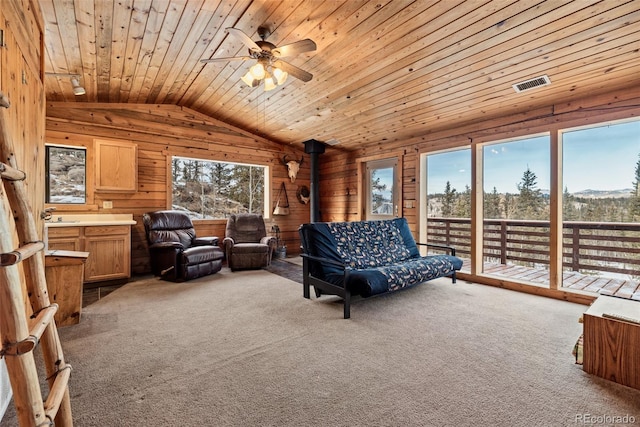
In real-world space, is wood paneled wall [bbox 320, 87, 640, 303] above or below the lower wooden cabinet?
above

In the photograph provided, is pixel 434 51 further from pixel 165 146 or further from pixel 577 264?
pixel 165 146

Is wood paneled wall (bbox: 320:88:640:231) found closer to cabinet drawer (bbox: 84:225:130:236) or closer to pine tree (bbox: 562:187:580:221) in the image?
pine tree (bbox: 562:187:580:221)

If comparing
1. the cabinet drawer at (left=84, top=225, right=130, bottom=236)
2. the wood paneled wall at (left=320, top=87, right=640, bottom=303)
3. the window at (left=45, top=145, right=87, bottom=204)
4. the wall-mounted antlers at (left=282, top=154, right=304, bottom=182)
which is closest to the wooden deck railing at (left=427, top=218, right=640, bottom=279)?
the wood paneled wall at (left=320, top=87, right=640, bottom=303)

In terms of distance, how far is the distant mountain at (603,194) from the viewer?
3489 millimetres

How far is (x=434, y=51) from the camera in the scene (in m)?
2.84

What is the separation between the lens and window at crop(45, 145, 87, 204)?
164 inches

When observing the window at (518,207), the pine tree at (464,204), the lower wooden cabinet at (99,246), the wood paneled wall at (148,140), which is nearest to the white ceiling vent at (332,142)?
the wood paneled wall at (148,140)

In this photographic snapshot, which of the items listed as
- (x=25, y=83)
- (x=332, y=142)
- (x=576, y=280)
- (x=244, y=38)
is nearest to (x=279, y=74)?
(x=244, y=38)

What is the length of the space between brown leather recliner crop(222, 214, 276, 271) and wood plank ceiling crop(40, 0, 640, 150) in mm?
2232

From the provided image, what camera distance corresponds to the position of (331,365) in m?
1.98

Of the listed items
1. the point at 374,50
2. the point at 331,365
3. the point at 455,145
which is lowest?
the point at 331,365

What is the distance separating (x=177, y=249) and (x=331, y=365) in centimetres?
308

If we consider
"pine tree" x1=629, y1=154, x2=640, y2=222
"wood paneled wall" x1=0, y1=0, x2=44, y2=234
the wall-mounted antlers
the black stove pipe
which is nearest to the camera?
"wood paneled wall" x1=0, y1=0, x2=44, y2=234

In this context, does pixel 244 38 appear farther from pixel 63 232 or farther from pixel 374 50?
pixel 63 232
